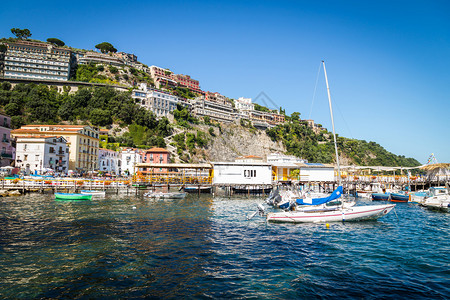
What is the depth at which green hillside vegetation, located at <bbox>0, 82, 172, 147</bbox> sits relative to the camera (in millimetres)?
89062

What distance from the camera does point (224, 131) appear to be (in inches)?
5212

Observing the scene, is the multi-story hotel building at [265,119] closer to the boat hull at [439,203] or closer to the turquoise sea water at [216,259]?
the boat hull at [439,203]

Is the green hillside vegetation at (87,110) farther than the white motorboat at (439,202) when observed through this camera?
Yes

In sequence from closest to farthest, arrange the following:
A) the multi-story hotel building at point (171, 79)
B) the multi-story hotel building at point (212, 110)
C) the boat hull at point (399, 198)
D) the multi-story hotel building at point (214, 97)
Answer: the boat hull at point (399, 198), the multi-story hotel building at point (212, 110), the multi-story hotel building at point (171, 79), the multi-story hotel building at point (214, 97)

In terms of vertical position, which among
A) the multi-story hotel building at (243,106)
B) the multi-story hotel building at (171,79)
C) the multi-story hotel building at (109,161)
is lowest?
the multi-story hotel building at (109,161)

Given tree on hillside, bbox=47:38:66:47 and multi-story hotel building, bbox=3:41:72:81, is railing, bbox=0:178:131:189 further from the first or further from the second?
tree on hillside, bbox=47:38:66:47

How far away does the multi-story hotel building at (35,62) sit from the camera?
116 m

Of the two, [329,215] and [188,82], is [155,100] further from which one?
[329,215]

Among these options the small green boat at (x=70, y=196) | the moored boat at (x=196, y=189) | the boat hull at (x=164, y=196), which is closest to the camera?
the small green boat at (x=70, y=196)

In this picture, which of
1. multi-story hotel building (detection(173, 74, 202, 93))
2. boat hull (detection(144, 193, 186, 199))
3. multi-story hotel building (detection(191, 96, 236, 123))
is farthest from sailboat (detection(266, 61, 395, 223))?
multi-story hotel building (detection(173, 74, 202, 93))

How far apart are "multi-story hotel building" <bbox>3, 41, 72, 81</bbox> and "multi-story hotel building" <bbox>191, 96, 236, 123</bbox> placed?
60.9 metres

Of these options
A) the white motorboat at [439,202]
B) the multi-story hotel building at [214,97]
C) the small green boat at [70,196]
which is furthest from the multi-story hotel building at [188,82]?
the white motorboat at [439,202]

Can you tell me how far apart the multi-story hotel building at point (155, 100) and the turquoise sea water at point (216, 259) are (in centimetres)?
9660

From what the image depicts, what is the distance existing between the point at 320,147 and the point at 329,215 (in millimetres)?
142820
